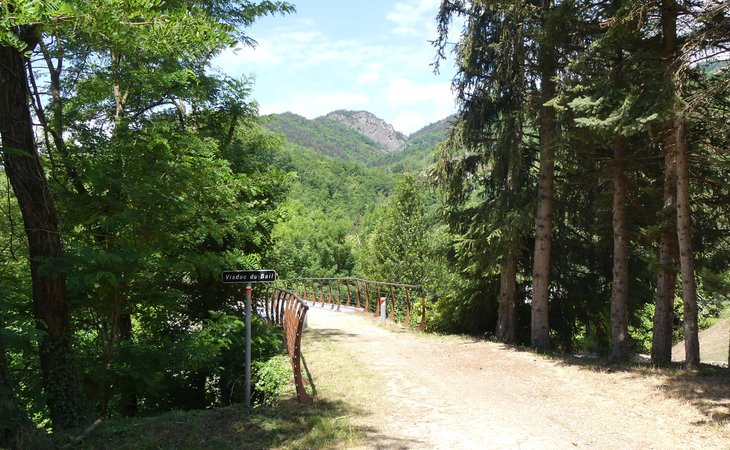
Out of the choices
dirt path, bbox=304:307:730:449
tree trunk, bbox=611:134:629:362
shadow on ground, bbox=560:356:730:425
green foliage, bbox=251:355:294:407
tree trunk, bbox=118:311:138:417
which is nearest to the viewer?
dirt path, bbox=304:307:730:449

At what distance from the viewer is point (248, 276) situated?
684 cm

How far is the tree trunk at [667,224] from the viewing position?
8340 millimetres

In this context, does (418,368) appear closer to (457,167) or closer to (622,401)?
(622,401)

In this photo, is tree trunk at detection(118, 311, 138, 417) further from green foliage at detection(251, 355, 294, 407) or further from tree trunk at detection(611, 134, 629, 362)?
tree trunk at detection(611, 134, 629, 362)

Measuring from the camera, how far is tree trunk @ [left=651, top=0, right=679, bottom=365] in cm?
834

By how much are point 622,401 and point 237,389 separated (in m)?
6.41

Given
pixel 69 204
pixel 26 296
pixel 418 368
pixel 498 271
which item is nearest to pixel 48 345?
pixel 26 296

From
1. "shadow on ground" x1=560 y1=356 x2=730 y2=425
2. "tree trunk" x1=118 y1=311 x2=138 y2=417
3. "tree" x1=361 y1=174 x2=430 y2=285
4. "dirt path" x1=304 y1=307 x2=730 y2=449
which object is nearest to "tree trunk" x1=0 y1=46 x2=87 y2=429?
"tree trunk" x1=118 y1=311 x2=138 y2=417

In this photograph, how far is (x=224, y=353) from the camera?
9500 millimetres

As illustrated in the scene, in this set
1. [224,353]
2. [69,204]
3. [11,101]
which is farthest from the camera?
[224,353]

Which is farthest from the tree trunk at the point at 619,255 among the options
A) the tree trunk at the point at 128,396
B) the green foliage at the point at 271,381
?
the tree trunk at the point at 128,396

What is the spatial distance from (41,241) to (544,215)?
9.12m

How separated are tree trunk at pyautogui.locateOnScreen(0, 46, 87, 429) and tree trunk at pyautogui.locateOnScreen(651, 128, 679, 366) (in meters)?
8.68

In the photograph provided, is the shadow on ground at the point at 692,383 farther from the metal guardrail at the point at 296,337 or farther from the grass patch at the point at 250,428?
the metal guardrail at the point at 296,337
